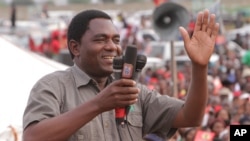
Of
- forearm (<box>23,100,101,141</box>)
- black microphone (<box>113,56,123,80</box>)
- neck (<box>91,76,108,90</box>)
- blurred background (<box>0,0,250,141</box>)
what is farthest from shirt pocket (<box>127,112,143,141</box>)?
blurred background (<box>0,0,250,141</box>)

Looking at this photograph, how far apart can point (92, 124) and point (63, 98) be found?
19 cm

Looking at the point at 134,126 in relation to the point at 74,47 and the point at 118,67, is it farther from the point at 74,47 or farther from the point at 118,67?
the point at 118,67

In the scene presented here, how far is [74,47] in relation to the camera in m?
4.09

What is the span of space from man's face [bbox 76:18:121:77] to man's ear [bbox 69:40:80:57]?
0.04 meters

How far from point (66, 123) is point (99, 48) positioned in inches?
18.0

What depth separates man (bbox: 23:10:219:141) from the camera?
3.67 m

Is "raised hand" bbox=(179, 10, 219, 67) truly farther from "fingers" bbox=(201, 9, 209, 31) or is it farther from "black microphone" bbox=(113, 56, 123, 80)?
"black microphone" bbox=(113, 56, 123, 80)

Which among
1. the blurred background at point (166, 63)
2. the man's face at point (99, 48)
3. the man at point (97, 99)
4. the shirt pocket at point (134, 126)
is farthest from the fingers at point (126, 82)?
the blurred background at point (166, 63)

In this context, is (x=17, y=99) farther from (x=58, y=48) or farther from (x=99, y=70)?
(x=58, y=48)

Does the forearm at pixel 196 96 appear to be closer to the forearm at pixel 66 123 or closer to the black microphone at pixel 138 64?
the black microphone at pixel 138 64

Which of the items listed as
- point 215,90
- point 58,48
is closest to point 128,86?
point 215,90

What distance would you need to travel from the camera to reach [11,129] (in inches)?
248

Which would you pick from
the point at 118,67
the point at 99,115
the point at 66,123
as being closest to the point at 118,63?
the point at 118,67

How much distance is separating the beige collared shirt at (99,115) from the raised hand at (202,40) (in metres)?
0.37
